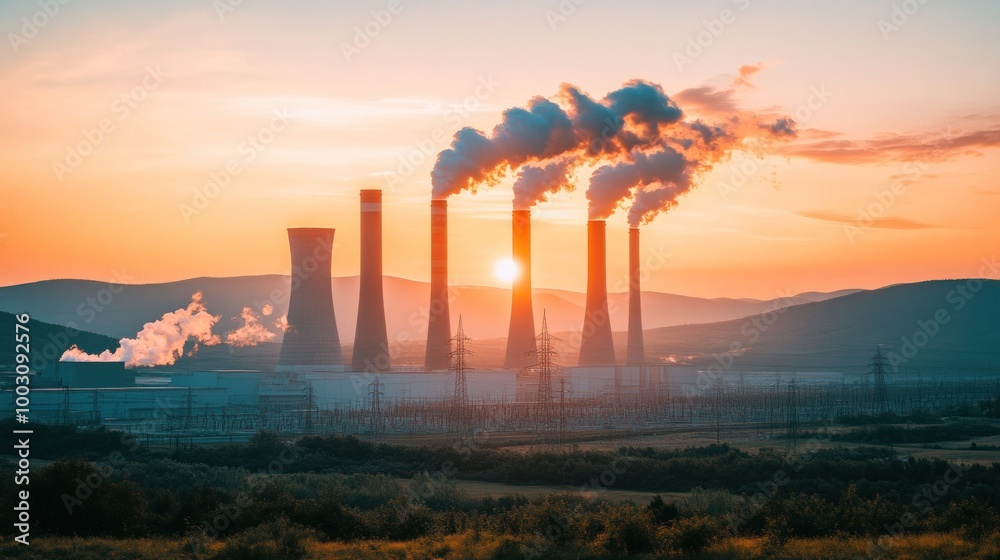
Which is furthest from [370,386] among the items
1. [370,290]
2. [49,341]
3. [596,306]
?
[49,341]

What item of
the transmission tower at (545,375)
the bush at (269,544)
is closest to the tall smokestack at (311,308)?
the transmission tower at (545,375)

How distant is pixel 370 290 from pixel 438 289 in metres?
3.25

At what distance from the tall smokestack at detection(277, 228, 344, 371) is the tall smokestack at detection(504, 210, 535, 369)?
890 centimetres

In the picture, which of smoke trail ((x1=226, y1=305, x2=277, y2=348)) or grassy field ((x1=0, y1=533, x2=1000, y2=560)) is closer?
grassy field ((x1=0, y1=533, x2=1000, y2=560))

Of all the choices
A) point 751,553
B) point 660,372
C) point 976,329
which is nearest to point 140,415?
point 660,372

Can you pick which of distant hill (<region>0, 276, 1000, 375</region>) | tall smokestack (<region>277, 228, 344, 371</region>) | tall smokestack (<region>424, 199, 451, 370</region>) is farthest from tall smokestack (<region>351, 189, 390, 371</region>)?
distant hill (<region>0, 276, 1000, 375</region>)

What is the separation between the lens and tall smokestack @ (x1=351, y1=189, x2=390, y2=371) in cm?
5194

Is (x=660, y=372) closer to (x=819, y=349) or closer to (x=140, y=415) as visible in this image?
(x=140, y=415)

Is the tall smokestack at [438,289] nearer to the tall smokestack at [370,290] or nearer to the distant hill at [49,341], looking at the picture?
the tall smokestack at [370,290]

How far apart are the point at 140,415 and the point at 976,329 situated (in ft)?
380

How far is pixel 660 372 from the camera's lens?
218 ft

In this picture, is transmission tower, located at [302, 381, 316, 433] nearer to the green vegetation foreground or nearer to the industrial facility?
the industrial facility

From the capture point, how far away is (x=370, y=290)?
51.9 meters

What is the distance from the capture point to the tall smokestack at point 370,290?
5194 cm
